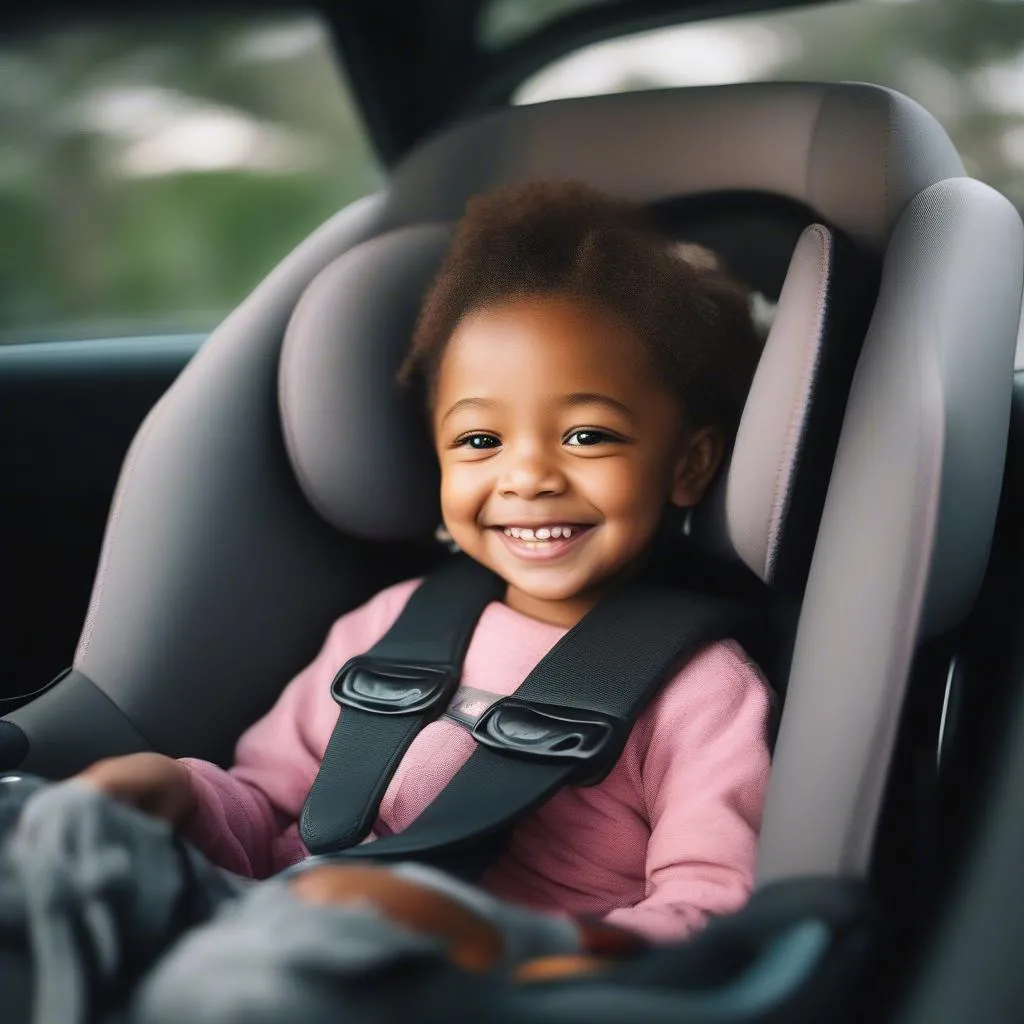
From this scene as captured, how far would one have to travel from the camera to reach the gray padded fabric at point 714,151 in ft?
3.67

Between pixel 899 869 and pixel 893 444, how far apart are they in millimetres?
316

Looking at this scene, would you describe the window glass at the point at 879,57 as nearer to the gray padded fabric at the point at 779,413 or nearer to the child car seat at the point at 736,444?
the child car seat at the point at 736,444

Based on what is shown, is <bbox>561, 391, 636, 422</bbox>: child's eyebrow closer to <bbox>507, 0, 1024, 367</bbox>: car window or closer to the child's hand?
the child's hand

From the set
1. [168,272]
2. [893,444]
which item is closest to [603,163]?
[893,444]

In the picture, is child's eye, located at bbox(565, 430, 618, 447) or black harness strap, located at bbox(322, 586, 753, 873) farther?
child's eye, located at bbox(565, 430, 618, 447)

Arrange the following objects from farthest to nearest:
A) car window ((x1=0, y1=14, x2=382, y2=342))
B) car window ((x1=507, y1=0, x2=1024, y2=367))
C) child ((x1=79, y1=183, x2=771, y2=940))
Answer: car window ((x1=0, y1=14, x2=382, y2=342))
car window ((x1=507, y1=0, x2=1024, y2=367))
child ((x1=79, y1=183, x2=771, y2=940))

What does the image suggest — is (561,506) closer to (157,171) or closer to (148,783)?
(148,783)

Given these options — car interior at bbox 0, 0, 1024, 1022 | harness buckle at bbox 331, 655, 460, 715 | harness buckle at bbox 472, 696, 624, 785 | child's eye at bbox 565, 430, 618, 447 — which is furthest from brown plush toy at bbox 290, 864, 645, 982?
child's eye at bbox 565, 430, 618, 447

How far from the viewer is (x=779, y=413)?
100 cm

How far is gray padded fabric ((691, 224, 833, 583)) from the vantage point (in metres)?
1.00

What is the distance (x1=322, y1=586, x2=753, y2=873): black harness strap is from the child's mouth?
7 centimetres

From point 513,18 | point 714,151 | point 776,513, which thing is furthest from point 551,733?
point 513,18

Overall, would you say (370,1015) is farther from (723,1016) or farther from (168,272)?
(168,272)

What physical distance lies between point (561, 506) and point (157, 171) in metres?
1.68
